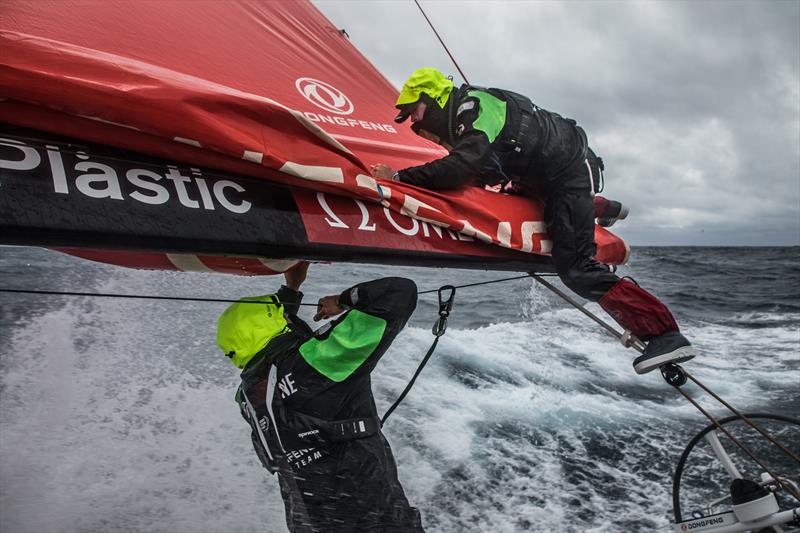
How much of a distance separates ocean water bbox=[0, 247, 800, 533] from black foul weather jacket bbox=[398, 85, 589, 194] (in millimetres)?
1766

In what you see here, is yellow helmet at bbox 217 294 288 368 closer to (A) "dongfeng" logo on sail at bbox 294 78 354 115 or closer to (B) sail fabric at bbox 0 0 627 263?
(B) sail fabric at bbox 0 0 627 263

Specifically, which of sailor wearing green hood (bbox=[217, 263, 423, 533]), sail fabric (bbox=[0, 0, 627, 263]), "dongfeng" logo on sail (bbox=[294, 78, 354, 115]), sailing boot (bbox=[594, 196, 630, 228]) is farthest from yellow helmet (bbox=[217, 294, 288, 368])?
sailing boot (bbox=[594, 196, 630, 228])

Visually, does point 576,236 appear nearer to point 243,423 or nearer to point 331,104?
point 331,104

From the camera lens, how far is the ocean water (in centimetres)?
290

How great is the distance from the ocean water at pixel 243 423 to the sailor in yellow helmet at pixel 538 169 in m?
1.40

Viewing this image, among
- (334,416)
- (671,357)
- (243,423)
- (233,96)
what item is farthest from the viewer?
(243,423)

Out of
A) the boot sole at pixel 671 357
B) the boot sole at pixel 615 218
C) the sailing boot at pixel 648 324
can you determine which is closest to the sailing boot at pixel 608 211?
the boot sole at pixel 615 218

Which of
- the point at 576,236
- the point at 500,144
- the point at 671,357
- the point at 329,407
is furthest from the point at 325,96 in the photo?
the point at 671,357

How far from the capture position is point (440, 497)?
10.0 ft

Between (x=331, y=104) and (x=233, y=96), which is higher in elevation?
(x=331, y=104)

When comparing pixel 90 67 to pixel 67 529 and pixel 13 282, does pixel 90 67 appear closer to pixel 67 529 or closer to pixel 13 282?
pixel 67 529

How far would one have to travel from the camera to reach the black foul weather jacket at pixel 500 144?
6.46 ft

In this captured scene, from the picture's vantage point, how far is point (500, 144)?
82.4 inches

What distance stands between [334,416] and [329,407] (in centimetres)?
4
